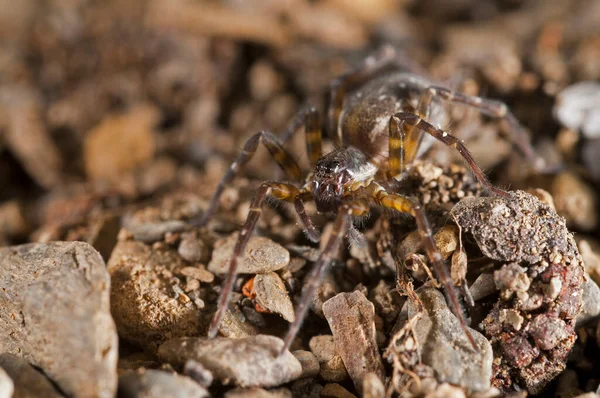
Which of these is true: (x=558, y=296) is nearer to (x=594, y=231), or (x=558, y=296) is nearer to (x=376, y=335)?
(x=376, y=335)

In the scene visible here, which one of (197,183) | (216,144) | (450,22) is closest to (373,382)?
(197,183)

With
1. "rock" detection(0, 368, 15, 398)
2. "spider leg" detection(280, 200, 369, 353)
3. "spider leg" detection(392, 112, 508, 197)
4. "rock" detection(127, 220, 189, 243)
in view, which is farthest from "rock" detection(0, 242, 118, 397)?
"spider leg" detection(392, 112, 508, 197)

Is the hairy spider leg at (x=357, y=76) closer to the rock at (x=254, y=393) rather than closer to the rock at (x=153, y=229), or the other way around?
the rock at (x=153, y=229)

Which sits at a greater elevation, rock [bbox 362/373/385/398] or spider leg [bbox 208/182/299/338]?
spider leg [bbox 208/182/299/338]

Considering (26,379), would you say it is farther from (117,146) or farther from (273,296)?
(117,146)

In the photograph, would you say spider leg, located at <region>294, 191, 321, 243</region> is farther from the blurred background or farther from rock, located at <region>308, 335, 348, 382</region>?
the blurred background

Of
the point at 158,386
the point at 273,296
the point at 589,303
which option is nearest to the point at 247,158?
the point at 273,296
